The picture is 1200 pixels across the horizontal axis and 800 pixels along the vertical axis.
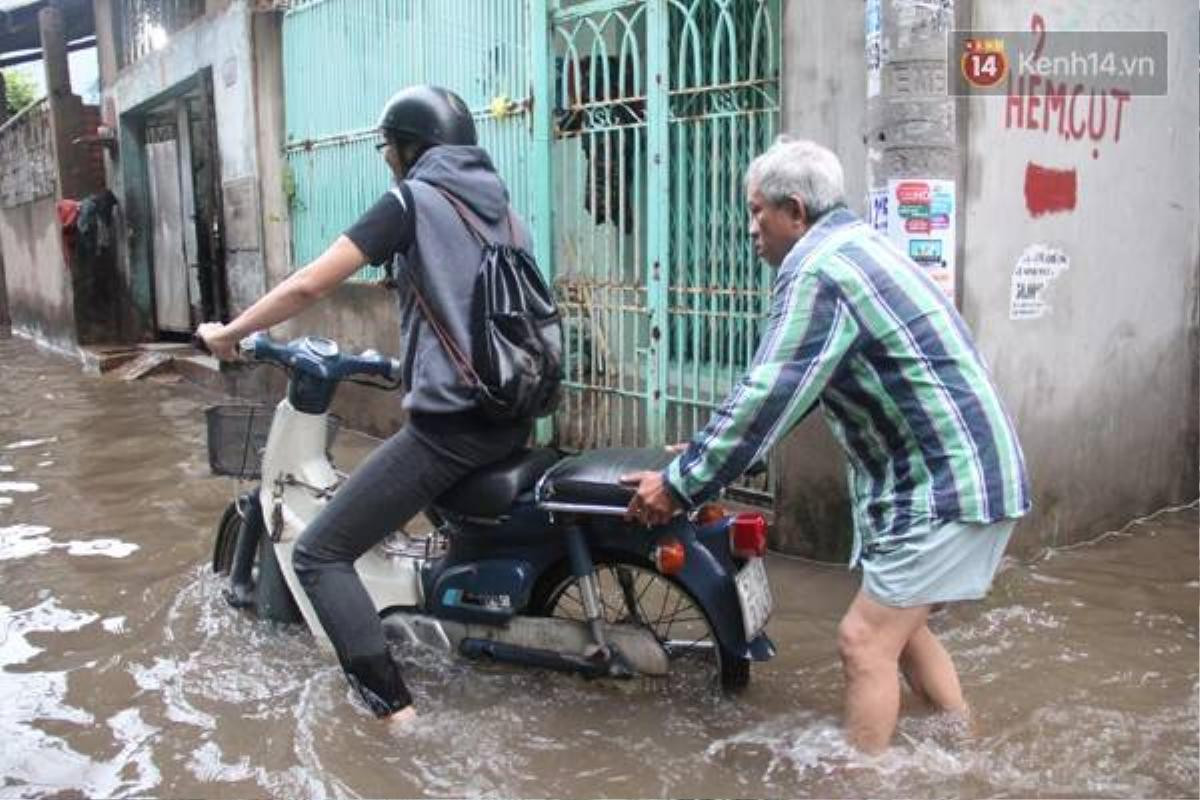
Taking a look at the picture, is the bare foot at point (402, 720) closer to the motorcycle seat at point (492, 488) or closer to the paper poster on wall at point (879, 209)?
the motorcycle seat at point (492, 488)

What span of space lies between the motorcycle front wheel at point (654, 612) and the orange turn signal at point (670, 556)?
0.20m

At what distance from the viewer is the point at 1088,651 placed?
3.77 metres

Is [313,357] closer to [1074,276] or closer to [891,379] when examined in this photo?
[891,379]

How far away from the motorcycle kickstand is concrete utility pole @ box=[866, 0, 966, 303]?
1.64 meters

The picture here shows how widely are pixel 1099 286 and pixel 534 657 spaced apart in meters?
3.14

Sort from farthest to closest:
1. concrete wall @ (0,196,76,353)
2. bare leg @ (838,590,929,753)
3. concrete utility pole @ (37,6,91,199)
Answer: concrete wall @ (0,196,76,353), concrete utility pole @ (37,6,91,199), bare leg @ (838,590,929,753)

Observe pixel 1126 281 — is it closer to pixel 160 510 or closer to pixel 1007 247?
pixel 1007 247

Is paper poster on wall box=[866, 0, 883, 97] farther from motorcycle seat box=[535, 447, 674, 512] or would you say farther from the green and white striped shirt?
motorcycle seat box=[535, 447, 674, 512]

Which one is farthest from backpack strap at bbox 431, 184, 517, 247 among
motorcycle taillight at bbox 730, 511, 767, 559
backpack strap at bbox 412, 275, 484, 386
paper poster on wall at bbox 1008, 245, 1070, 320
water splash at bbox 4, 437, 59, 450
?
water splash at bbox 4, 437, 59, 450

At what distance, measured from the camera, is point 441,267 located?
310 cm

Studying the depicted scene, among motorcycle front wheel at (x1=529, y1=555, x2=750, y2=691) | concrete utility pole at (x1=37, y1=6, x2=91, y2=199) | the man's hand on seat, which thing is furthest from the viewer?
concrete utility pole at (x1=37, y1=6, x2=91, y2=199)

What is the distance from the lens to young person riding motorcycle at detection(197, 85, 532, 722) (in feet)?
10.1

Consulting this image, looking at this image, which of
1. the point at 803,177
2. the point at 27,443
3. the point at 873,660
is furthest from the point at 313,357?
the point at 27,443

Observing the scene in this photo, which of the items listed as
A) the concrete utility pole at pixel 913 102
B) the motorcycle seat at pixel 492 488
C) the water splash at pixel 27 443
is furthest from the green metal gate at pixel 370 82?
the motorcycle seat at pixel 492 488
